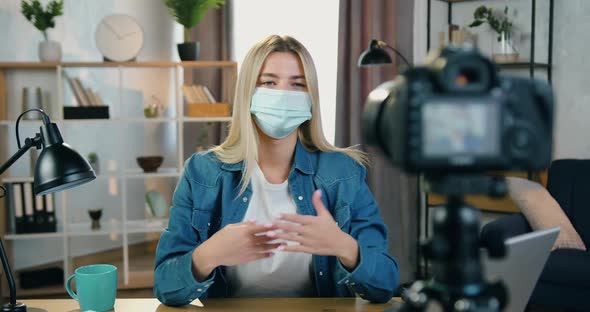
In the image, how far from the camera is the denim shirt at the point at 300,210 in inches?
52.6

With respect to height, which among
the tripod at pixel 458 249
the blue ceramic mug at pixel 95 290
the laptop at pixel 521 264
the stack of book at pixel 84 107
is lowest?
the blue ceramic mug at pixel 95 290

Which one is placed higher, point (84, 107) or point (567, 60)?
point (567, 60)

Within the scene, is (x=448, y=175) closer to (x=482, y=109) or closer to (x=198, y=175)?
(x=482, y=109)

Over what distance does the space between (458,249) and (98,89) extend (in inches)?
141

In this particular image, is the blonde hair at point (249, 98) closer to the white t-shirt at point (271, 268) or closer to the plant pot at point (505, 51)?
the white t-shirt at point (271, 268)

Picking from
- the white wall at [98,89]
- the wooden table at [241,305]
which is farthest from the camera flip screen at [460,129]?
the white wall at [98,89]

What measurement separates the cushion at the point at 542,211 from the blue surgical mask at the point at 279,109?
1.62 m

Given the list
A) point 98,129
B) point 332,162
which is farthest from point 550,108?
point 98,129

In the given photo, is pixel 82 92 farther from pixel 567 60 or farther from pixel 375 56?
pixel 567 60

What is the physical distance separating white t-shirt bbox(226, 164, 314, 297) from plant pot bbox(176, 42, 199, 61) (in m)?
2.11

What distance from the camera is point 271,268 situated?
1504 millimetres

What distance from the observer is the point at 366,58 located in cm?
289

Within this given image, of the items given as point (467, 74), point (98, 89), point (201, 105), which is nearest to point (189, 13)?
point (201, 105)

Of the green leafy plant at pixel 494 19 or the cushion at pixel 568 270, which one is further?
the green leafy plant at pixel 494 19
